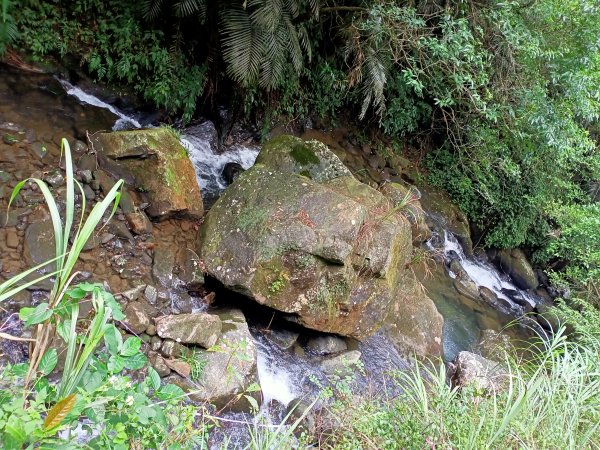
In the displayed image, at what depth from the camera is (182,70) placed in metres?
5.17

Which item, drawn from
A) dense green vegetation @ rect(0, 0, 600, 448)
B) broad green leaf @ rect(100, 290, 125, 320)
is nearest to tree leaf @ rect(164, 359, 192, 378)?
dense green vegetation @ rect(0, 0, 600, 448)

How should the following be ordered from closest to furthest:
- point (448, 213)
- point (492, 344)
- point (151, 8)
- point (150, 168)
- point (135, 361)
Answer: point (135, 361)
point (150, 168)
point (151, 8)
point (492, 344)
point (448, 213)

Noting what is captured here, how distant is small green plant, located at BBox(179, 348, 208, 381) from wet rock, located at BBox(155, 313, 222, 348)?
9 centimetres

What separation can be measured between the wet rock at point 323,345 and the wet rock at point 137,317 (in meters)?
1.70

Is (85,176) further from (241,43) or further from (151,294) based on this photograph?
(241,43)

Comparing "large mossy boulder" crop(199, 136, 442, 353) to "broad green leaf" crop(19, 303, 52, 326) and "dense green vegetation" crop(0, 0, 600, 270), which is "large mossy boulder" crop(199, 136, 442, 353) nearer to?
"dense green vegetation" crop(0, 0, 600, 270)

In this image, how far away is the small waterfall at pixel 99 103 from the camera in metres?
4.93

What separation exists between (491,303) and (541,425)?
552cm

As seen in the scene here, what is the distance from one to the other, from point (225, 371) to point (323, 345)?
130cm

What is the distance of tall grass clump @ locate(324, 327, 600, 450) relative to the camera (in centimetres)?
205

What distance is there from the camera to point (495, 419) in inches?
80.5

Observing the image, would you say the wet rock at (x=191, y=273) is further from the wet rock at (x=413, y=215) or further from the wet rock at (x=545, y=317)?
the wet rock at (x=545, y=317)

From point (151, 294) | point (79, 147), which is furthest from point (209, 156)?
point (151, 294)

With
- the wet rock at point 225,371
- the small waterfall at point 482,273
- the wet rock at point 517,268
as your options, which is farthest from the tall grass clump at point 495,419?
the wet rock at point 517,268
